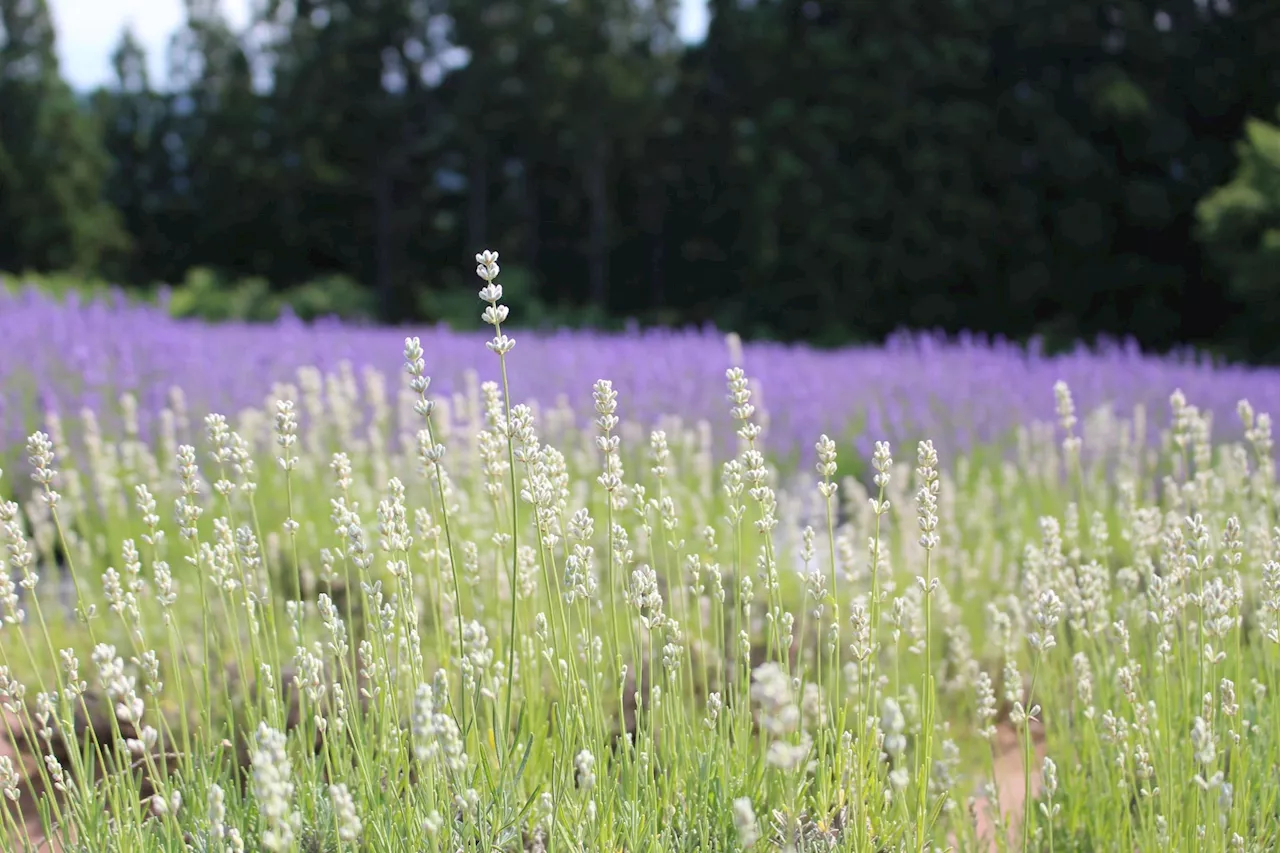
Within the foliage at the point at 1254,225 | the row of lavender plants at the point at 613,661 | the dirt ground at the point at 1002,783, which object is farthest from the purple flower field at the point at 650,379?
the foliage at the point at 1254,225

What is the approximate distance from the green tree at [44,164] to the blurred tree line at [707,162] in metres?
0.07

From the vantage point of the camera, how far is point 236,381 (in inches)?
232

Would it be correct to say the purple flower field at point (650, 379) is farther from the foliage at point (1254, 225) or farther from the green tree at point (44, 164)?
the green tree at point (44, 164)

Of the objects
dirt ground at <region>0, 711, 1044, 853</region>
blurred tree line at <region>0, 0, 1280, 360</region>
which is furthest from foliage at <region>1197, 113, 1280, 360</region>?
dirt ground at <region>0, 711, 1044, 853</region>

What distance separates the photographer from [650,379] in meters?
6.62

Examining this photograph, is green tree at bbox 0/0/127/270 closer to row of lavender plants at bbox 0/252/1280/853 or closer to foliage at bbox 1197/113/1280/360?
foliage at bbox 1197/113/1280/360

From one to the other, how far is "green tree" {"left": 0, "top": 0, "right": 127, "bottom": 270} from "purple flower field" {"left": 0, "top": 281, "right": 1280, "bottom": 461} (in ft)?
66.2

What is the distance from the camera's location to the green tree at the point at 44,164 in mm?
25750

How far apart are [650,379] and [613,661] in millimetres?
4567

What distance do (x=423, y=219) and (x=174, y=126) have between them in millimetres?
10252

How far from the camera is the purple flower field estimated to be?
5754 mm

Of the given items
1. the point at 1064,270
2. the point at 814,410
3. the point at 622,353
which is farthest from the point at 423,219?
the point at 814,410

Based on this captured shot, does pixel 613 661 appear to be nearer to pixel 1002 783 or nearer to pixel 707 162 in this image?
pixel 1002 783

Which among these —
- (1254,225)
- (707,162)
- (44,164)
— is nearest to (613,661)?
(1254,225)
